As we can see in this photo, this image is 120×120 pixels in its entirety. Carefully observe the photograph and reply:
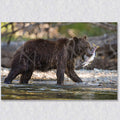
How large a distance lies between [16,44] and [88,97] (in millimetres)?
8329

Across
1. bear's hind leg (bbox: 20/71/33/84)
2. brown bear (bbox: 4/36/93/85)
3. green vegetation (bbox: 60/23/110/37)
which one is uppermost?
green vegetation (bbox: 60/23/110/37)

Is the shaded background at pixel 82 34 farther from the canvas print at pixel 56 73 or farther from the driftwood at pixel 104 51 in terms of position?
the canvas print at pixel 56 73

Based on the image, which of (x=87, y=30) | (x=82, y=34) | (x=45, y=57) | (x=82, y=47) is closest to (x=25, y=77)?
(x=45, y=57)

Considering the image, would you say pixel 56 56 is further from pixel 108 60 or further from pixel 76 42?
pixel 108 60

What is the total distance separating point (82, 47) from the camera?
867cm

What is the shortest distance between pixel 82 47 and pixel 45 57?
1.21 m

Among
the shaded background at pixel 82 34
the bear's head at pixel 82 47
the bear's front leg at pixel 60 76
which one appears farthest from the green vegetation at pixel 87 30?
the bear's front leg at pixel 60 76

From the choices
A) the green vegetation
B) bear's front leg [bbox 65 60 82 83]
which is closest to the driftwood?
the green vegetation

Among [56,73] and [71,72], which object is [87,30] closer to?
[71,72]

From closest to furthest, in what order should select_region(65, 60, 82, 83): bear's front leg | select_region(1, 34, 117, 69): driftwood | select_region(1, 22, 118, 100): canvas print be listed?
select_region(1, 22, 118, 100): canvas print → select_region(65, 60, 82, 83): bear's front leg → select_region(1, 34, 117, 69): driftwood

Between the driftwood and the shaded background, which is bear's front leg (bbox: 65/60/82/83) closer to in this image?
the shaded background

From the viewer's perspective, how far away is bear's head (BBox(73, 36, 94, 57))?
8625 millimetres

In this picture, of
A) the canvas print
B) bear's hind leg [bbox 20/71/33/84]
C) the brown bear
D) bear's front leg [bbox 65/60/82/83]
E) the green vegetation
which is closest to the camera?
the canvas print

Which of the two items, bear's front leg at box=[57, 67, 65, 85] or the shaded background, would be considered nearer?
bear's front leg at box=[57, 67, 65, 85]
